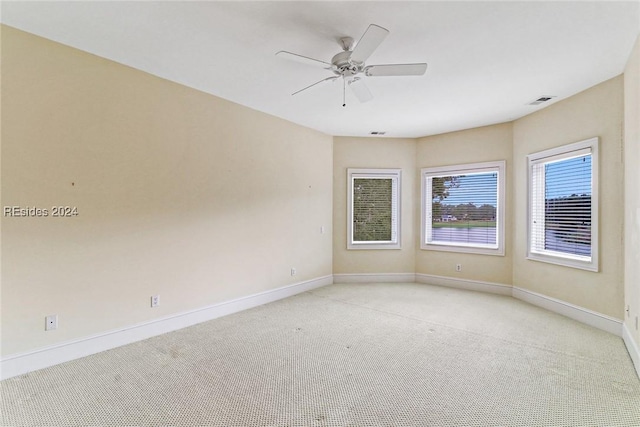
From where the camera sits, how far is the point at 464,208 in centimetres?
561

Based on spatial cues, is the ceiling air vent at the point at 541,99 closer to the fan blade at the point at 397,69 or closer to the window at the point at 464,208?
the window at the point at 464,208

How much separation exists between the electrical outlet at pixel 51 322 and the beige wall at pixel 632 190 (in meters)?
4.93

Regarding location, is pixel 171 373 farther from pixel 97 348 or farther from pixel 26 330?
pixel 26 330

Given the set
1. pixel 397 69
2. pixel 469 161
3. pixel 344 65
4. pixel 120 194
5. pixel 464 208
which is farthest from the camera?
pixel 464 208

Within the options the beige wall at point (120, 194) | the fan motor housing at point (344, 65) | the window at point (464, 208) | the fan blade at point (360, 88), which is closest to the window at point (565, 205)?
the window at point (464, 208)

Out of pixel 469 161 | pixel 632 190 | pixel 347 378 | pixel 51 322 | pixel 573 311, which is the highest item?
pixel 469 161

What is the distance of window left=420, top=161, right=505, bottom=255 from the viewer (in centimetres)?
523

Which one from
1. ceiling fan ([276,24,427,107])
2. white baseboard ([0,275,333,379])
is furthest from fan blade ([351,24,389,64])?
white baseboard ([0,275,333,379])

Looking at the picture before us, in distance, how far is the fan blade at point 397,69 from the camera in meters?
2.54

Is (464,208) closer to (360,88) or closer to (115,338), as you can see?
(360,88)

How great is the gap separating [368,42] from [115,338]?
136 inches

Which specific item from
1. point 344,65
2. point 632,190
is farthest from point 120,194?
point 632,190

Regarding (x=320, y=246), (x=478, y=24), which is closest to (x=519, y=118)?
(x=478, y=24)

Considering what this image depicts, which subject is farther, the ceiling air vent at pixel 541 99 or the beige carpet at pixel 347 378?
the ceiling air vent at pixel 541 99
